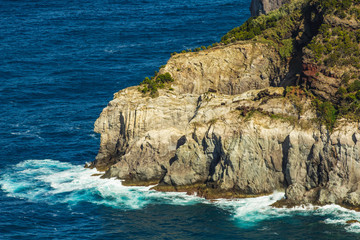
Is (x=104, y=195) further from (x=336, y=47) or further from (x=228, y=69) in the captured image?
(x=336, y=47)

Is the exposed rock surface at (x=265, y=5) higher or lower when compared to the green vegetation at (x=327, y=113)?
higher

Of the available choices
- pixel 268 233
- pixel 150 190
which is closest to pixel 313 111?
pixel 268 233

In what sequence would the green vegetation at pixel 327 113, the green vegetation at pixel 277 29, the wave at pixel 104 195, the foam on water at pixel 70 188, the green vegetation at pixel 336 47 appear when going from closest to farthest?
the wave at pixel 104 195, the green vegetation at pixel 327 113, the green vegetation at pixel 336 47, the foam on water at pixel 70 188, the green vegetation at pixel 277 29

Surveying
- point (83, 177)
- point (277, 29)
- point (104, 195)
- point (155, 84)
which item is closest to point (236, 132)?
point (155, 84)

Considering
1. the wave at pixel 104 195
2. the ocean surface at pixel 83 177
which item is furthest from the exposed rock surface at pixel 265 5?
the wave at pixel 104 195

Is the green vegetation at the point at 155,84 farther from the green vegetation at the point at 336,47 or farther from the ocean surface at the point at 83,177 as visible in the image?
the green vegetation at the point at 336,47

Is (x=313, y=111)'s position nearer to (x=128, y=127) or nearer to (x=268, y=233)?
(x=268, y=233)

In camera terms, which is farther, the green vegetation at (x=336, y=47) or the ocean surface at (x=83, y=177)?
the green vegetation at (x=336, y=47)
